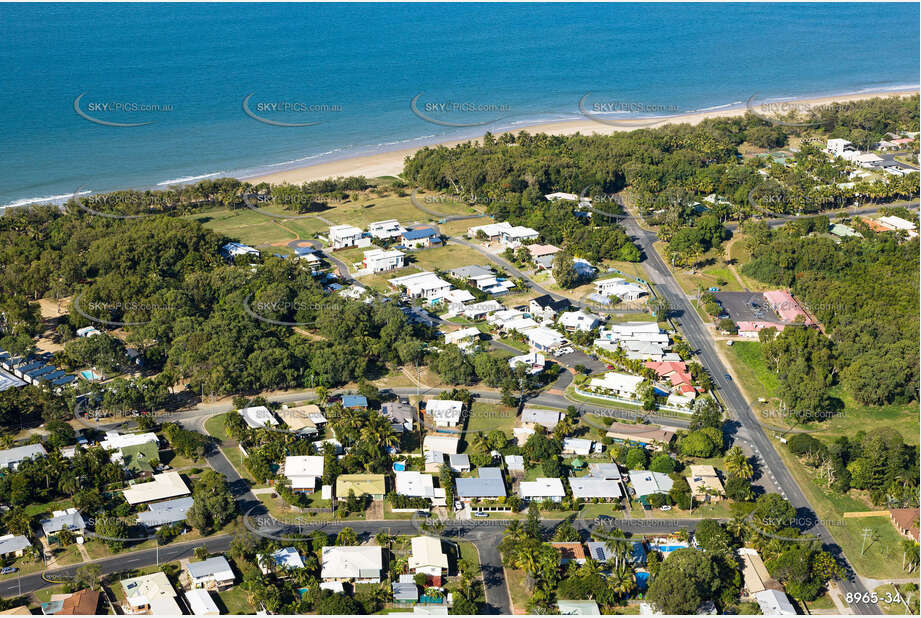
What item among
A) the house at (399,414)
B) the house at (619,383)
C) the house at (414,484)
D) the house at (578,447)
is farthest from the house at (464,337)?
the house at (414,484)

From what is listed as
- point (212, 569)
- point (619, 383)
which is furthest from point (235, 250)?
point (212, 569)

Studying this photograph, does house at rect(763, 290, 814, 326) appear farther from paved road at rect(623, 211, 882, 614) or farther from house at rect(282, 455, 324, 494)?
house at rect(282, 455, 324, 494)

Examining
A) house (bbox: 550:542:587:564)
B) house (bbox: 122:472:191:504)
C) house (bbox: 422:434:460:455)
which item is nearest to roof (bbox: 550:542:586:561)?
house (bbox: 550:542:587:564)

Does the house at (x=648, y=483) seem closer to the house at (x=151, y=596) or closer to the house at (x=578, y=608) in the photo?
the house at (x=578, y=608)

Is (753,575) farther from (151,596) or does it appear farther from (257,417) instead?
(257,417)

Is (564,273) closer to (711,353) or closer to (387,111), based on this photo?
(711,353)
